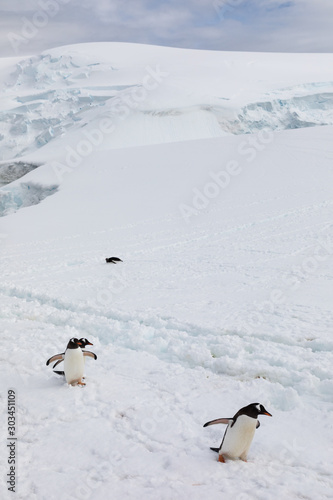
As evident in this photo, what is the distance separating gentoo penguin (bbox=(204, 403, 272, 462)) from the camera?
2980 mm

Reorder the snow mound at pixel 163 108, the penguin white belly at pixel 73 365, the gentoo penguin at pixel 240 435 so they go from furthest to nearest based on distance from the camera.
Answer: the snow mound at pixel 163 108 < the penguin white belly at pixel 73 365 < the gentoo penguin at pixel 240 435

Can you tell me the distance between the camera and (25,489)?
2.79m

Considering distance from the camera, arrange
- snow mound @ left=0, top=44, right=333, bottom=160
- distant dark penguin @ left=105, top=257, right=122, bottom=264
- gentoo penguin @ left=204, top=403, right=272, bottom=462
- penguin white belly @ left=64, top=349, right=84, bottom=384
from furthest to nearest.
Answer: snow mound @ left=0, top=44, right=333, bottom=160 → distant dark penguin @ left=105, top=257, right=122, bottom=264 → penguin white belly @ left=64, top=349, right=84, bottom=384 → gentoo penguin @ left=204, top=403, right=272, bottom=462

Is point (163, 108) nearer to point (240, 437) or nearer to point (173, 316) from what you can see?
point (173, 316)

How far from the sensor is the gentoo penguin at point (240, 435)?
9.78ft

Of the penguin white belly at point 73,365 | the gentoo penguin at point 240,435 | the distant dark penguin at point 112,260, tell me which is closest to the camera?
the gentoo penguin at point 240,435

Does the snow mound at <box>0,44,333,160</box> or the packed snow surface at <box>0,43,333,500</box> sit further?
the snow mound at <box>0,44,333,160</box>

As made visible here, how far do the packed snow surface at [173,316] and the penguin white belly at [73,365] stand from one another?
0.38 ft

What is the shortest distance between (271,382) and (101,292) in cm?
366

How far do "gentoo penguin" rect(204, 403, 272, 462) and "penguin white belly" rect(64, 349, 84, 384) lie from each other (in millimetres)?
1644

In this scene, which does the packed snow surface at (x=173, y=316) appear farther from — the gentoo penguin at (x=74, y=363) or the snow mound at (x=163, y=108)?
the snow mound at (x=163, y=108)

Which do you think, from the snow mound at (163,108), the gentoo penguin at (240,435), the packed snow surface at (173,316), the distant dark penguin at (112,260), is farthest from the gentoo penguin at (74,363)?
the snow mound at (163,108)

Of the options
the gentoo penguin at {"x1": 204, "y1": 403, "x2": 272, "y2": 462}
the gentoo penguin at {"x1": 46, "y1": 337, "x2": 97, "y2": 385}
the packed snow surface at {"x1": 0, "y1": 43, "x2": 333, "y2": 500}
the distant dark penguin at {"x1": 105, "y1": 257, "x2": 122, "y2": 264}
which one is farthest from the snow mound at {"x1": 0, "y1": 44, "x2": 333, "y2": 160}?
the gentoo penguin at {"x1": 204, "y1": 403, "x2": 272, "y2": 462}

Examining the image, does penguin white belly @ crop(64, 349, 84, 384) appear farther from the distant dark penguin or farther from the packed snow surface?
the distant dark penguin
